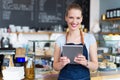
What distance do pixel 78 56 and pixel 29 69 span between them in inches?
21.7

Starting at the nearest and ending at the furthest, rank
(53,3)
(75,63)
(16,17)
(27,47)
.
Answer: (75,63), (27,47), (16,17), (53,3)

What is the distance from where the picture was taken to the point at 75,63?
1.60 m

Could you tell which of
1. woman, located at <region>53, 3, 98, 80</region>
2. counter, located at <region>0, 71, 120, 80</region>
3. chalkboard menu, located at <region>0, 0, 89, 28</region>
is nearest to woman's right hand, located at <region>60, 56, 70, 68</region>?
woman, located at <region>53, 3, 98, 80</region>

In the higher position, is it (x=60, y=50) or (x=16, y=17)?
(x=16, y=17)

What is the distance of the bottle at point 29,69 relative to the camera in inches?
76.3

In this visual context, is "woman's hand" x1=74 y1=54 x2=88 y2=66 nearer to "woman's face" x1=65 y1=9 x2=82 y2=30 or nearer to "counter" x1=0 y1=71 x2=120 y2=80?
"woman's face" x1=65 y1=9 x2=82 y2=30

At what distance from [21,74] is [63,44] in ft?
1.39

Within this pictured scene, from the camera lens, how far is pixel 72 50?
1.57 meters

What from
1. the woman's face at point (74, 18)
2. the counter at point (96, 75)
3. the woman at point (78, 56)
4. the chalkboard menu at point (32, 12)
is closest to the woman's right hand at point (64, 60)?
the woman at point (78, 56)

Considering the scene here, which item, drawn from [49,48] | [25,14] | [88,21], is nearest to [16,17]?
[25,14]

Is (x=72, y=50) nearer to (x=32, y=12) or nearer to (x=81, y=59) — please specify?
(x=81, y=59)

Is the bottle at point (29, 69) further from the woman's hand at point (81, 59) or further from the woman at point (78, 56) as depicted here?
the woman's hand at point (81, 59)

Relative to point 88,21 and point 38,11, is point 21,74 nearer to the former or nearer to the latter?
point 38,11

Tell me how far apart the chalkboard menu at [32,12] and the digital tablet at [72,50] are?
3.46 metres
